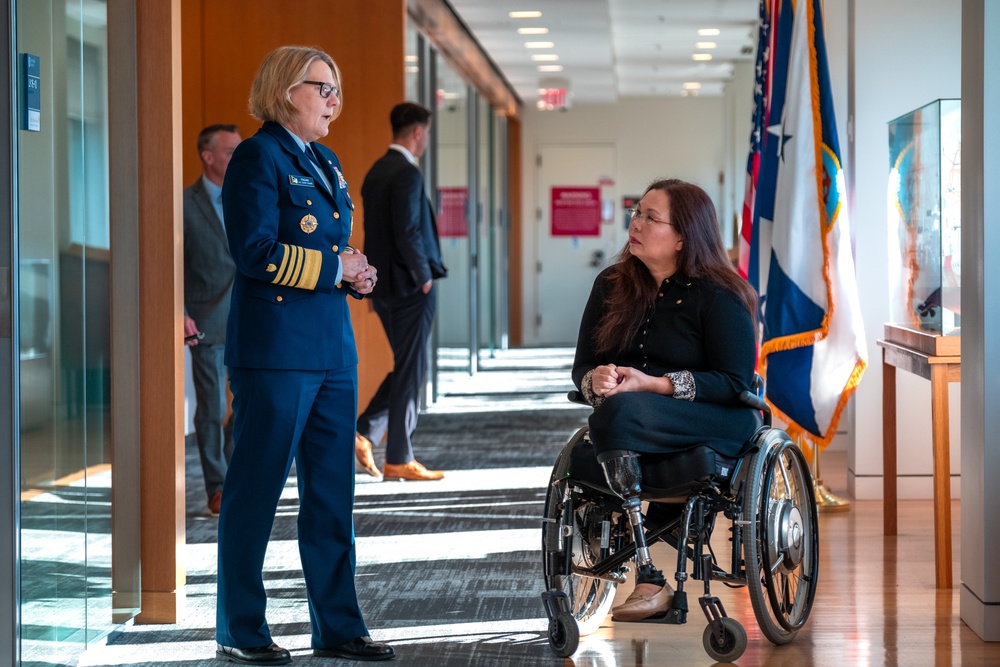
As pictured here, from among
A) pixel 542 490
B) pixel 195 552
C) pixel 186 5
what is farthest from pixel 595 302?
pixel 186 5

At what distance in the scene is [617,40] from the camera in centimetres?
1123

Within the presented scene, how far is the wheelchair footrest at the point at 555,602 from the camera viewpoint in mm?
3068

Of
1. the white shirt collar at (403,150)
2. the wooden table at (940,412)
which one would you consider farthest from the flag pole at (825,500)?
the white shirt collar at (403,150)

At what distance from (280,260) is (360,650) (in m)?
1.03

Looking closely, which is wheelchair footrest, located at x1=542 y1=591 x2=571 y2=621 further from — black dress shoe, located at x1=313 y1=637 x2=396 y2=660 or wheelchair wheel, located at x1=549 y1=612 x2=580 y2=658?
black dress shoe, located at x1=313 y1=637 x2=396 y2=660

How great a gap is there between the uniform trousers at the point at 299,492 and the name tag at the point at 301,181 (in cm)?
46

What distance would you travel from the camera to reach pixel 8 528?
2.81m

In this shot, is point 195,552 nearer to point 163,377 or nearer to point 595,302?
point 163,377

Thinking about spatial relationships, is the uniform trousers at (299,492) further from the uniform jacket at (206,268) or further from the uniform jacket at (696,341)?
the uniform jacket at (206,268)

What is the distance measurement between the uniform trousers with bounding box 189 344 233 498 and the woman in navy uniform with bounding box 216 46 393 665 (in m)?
1.95

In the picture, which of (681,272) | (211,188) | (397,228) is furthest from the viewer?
(397,228)

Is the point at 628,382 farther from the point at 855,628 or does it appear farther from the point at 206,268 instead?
the point at 206,268

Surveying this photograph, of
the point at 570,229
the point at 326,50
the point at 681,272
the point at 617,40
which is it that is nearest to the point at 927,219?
the point at 681,272

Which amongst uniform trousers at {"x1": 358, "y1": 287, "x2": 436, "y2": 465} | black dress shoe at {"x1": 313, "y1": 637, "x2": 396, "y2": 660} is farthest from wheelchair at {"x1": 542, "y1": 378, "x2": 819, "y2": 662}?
uniform trousers at {"x1": 358, "y1": 287, "x2": 436, "y2": 465}
